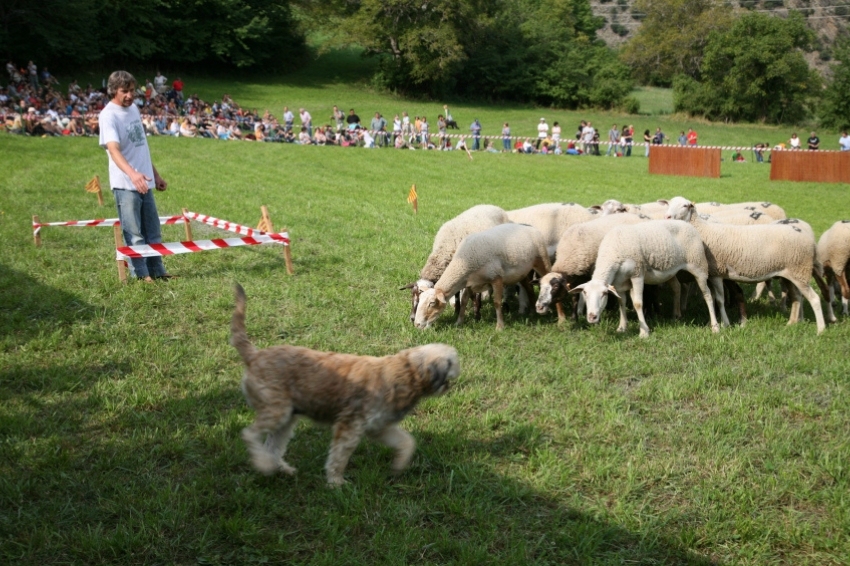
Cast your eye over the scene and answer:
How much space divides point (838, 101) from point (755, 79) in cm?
651

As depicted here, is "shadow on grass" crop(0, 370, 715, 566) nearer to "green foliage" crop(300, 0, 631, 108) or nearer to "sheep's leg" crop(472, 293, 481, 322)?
"sheep's leg" crop(472, 293, 481, 322)

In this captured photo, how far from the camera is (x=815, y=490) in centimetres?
487

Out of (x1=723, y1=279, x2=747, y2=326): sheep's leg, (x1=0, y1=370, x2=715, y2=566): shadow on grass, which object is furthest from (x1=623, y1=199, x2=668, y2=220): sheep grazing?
(x1=0, y1=370, x2=715, y2=566): shadow on grass

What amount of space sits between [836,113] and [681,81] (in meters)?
11.8

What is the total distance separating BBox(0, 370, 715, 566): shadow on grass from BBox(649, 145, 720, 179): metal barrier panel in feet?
85.0

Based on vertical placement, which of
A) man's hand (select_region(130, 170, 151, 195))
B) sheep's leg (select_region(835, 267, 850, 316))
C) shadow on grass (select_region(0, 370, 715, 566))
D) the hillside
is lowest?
shadow on grass (select_region(0, 370, 715, 566))

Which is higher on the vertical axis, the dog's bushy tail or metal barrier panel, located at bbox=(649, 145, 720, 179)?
the dog's bushy tail

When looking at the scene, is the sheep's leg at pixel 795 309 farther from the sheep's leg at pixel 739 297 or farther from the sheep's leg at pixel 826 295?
the sheep's leg at pixel 739 297

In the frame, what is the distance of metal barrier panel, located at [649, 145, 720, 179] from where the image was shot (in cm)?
2889

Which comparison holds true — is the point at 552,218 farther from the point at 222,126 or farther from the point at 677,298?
the point at 222,126

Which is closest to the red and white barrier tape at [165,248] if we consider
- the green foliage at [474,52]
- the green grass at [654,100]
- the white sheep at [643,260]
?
the white sheep at [643,260]

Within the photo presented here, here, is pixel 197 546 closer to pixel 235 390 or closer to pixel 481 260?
pixel 235 390

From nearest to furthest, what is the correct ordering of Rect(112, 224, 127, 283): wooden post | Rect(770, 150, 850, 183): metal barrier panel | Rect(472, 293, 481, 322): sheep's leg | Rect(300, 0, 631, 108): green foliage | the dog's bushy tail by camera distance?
1. the dog's bushy tail
2. Rect(472, 293, 481, 322): sheep's leg
3. Rect(112, 224, 127, 283): wooden post
4. Rect(770, 150, 850, 183): metal barrier panel
5. Rect(300, 0, 631, 108): green foliage

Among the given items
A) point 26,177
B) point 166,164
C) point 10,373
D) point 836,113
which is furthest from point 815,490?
point 836,113
